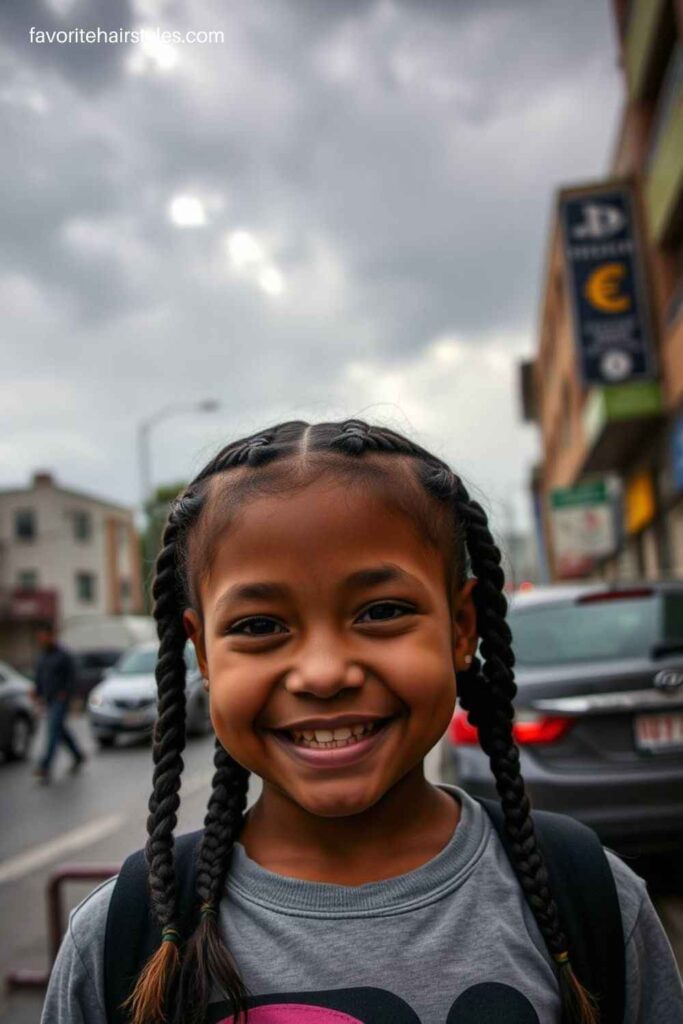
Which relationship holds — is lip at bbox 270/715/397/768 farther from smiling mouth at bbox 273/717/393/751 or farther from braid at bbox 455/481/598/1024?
braid at bbox 455/481/598/1024

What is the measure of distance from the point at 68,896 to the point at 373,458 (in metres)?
5.25

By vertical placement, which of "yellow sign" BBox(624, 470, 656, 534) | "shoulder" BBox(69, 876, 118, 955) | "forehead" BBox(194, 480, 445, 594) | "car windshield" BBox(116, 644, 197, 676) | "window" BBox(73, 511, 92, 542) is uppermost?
"window" BBox(73, 511, 92, 542)

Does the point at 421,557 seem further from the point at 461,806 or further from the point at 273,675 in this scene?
the point at 461,806

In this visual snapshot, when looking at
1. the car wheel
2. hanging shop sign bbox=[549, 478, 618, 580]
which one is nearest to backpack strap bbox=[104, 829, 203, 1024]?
the car wheel

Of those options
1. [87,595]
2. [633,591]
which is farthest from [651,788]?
[87,595]

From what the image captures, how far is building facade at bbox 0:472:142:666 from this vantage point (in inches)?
1718

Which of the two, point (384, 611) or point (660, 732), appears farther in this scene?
point (660, 732)

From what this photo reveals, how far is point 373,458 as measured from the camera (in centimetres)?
136

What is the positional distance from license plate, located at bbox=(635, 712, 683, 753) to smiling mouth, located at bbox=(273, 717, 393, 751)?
3093mm

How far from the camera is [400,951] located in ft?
3.99

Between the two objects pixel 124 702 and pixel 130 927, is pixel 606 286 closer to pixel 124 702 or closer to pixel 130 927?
pixel 124 702

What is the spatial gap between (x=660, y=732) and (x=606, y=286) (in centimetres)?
1346

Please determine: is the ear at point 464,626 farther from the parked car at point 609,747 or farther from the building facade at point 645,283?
the building facade at point 645,283

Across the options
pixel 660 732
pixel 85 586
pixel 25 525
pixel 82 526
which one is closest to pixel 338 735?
pixel 660 732
